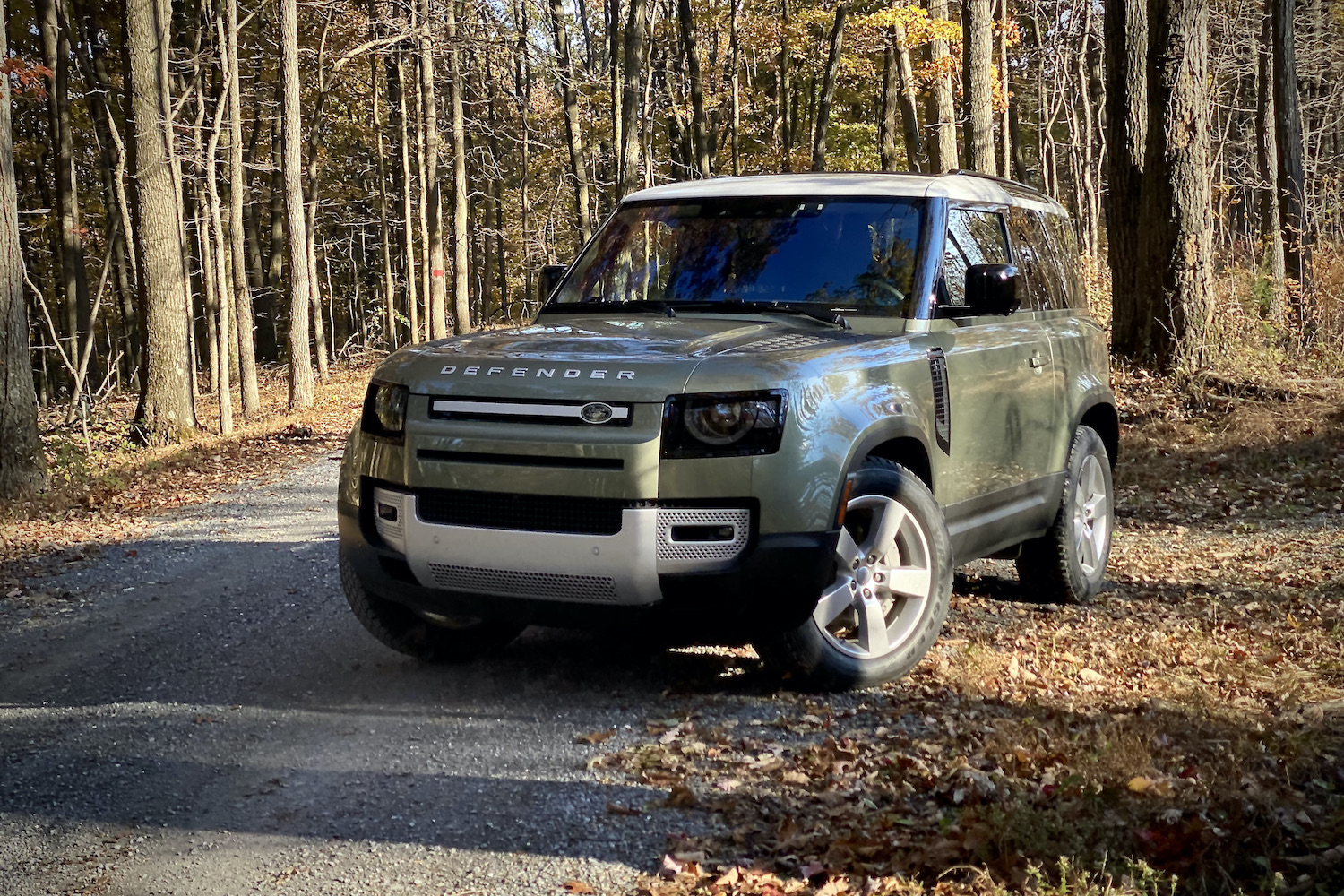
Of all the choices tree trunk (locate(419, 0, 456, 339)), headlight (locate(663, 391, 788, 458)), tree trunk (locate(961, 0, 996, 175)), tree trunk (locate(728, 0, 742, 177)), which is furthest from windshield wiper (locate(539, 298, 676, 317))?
tree trunk (locate(728, 0, 742, 177))

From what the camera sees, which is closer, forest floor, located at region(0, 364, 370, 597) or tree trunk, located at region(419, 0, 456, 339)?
forest floor, located at region(0, 364, 370, 597)

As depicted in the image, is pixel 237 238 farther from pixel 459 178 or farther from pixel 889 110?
pixel 889 110

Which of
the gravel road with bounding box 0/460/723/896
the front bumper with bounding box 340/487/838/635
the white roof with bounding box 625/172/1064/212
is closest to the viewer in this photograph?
the gravel road with bounding box 0/460/723/896

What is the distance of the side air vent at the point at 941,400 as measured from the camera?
5641 millimetres

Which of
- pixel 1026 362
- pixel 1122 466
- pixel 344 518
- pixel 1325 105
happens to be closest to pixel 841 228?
pixel 1026 362

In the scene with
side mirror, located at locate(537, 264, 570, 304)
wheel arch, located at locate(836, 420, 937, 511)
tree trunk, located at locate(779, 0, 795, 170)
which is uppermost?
tree trunk, located at locate(779, 0, 795, 170)

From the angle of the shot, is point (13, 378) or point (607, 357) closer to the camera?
point (607, 357)

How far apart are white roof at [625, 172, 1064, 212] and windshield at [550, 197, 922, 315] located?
0.06m

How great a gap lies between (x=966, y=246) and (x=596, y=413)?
250cm

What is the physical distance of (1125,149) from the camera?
48.3 feet

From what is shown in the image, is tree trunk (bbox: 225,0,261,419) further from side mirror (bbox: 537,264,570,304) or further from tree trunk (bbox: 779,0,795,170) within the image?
tree trunk (bbox: 779,0,795,170)

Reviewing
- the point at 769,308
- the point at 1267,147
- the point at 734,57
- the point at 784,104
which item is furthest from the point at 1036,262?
the point at 784,104

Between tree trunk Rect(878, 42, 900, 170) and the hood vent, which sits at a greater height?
tree trunk Rect(878, 42, 900, 170)

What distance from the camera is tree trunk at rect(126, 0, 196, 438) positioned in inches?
672
